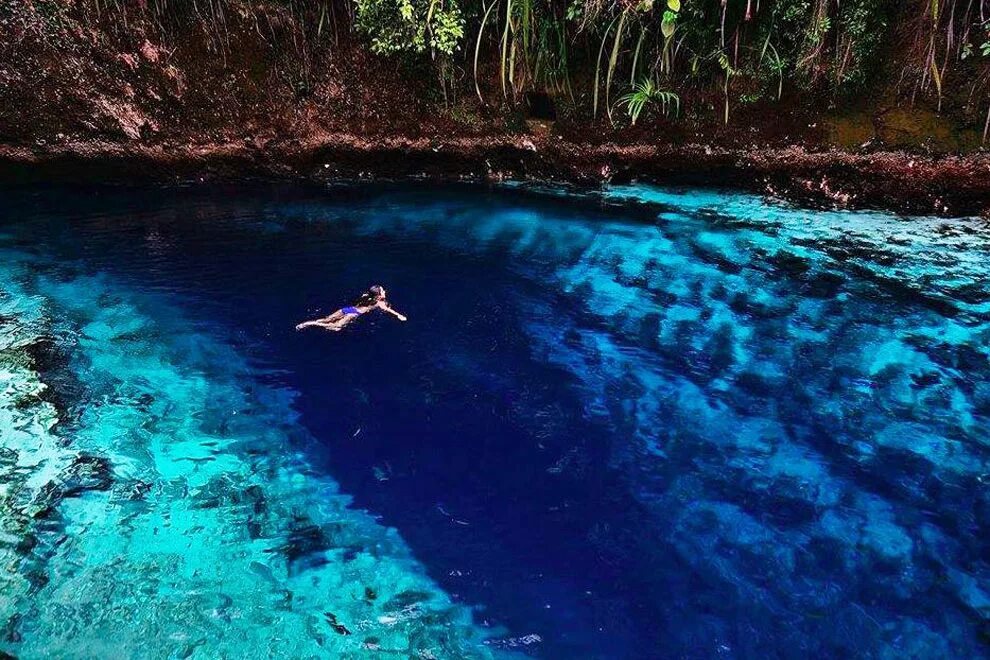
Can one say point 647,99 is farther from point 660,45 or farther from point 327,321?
point 327,321

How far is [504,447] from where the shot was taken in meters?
3.06

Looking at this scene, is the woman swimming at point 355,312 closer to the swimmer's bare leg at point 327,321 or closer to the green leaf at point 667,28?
the swimmer's bare leg at point 327,321

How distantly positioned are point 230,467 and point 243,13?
5.28 m

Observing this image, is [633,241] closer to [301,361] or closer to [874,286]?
[874,286]

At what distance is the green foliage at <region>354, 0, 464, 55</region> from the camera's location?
219 inches

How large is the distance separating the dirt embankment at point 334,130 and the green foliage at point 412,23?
0.68 metres

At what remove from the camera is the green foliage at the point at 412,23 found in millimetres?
5555

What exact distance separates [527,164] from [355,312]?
3373 mm

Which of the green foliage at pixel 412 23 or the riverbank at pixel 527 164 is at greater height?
the green foliage at pixel 412 23

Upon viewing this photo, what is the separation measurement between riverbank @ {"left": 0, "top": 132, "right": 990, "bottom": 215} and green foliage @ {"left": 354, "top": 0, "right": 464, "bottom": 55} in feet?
3.61

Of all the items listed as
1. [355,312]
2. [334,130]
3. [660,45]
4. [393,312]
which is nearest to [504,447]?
[393,312]

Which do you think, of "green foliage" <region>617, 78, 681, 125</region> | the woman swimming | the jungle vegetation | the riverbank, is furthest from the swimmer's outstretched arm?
"green foliage" <region>617, 78, 681, 125</region>

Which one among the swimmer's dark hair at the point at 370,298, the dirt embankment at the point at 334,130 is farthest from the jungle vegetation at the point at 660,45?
the swimmer's dark hair at the point at 370,298

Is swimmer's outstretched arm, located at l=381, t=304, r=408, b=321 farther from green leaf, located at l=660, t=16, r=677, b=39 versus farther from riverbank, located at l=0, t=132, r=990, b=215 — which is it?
green leaf, located at l=660, t=16, r=677, b=39
